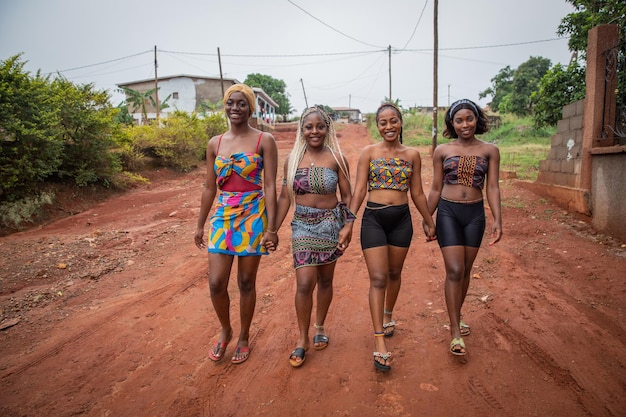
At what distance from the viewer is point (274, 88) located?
51.7 metres

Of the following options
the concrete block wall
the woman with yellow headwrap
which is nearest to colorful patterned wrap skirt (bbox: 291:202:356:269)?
the woman with yellow headwrap

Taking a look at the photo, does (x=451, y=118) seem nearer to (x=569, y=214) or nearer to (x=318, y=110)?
(x=318, y=110)

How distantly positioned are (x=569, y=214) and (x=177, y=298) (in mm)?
6526

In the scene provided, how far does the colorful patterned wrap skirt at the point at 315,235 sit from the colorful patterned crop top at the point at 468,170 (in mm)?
969

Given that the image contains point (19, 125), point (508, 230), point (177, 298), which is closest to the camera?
point (177, 298)

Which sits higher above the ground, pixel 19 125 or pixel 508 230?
pixel 19 125

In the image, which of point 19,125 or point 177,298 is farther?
point 19,125

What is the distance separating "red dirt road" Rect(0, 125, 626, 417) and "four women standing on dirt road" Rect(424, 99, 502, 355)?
56cm

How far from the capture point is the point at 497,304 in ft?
13.0

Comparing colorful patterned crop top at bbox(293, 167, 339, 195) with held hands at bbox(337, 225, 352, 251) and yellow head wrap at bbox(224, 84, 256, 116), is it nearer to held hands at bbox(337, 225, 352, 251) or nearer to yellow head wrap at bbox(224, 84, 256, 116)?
held hands at bbox(337, 225, 352, 251)

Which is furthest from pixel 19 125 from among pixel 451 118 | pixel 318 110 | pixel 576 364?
pixel 576 364

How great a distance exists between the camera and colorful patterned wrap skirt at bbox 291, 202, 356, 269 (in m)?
2.96

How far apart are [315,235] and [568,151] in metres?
6.40

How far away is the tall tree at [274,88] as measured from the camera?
4962 cm
